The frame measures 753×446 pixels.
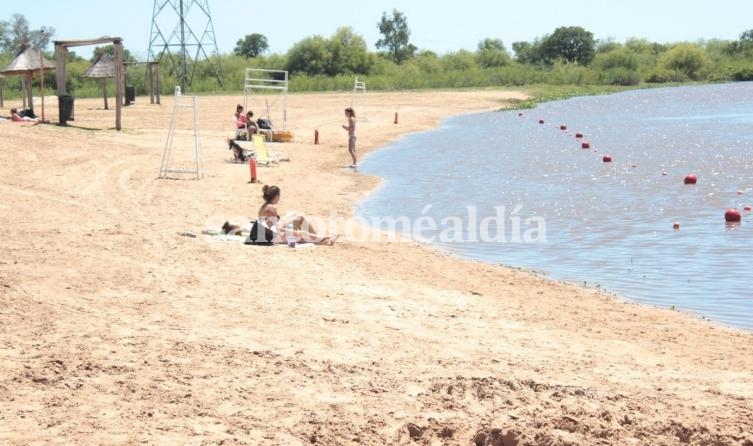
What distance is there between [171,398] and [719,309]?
6293 millimetres

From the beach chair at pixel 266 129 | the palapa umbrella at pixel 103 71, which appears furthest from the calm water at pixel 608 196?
the palapa umbrella at pixel 103 71

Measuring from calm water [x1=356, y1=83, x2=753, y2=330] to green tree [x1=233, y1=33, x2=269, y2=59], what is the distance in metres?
86.2

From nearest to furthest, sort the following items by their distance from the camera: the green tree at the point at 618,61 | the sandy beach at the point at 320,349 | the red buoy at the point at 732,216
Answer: the sandy beach at the point at 320,349 → the red buoy at the point at 732,216 → the green tree at the point at 618,61

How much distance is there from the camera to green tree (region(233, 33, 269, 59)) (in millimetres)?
127188

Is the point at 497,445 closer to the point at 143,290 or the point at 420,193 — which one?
the point at 143,290

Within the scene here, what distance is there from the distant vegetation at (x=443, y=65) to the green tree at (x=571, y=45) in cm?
12

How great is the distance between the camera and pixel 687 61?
101125 millimetres

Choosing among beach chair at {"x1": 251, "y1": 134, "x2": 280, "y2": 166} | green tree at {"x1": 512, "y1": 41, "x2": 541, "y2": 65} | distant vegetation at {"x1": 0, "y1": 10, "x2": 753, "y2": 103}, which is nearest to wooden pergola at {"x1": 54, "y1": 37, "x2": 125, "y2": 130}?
beach chair at {"x1": 251, "y1": 134, "x2": 280, "y2": 166}

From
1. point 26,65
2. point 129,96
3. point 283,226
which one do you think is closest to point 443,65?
point 129,96

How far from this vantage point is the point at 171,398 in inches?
263

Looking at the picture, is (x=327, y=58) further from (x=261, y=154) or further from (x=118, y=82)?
(x=261, y=154)

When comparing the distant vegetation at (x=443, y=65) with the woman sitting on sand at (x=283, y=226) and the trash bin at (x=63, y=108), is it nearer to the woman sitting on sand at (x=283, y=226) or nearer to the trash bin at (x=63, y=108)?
the trash bin at (x=63, y=108)

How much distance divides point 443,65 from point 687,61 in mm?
23326

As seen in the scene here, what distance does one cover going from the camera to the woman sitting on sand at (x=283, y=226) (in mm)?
12844
